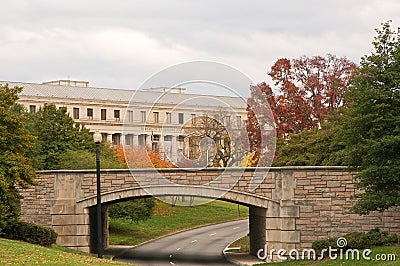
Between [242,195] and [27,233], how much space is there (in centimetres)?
976

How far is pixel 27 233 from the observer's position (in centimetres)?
3869

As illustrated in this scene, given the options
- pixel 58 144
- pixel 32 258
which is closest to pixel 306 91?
pixel 58 144

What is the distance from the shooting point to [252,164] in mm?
48688

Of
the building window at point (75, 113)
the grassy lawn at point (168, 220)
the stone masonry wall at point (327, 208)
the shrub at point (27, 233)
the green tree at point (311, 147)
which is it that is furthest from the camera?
the building window at point (75, 113)

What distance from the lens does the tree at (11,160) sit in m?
36.8

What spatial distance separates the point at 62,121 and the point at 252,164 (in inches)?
933

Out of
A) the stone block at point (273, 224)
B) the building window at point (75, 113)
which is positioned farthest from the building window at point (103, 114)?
the stone block at point (273, 224)

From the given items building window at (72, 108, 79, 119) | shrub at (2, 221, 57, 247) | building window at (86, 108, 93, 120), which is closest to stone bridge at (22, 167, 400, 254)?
shrub at (2, 221, 57, 247)

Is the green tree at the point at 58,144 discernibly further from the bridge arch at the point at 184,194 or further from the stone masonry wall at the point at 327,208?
the stone masonry wall at the point at 327,208

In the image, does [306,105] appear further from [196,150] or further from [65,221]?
[65,221]

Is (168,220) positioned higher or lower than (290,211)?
lower

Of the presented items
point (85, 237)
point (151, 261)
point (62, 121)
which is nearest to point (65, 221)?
point (85, 237)

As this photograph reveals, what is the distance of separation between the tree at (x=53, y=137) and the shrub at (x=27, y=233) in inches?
947

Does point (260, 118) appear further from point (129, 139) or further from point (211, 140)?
point (129, 139)
